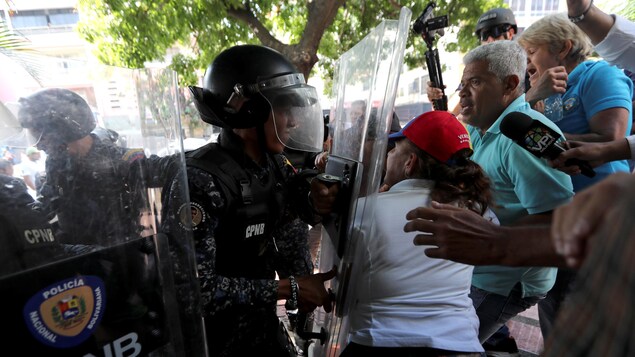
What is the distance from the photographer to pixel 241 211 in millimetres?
1512

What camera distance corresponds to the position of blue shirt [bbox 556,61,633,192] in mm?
2049

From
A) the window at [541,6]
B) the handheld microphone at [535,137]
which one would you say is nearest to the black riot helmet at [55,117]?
the handheld microphone at [535,137]

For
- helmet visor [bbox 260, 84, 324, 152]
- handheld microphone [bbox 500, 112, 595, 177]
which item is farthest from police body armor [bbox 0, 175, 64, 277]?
handheld microphone [bbox 500, 112, 595, 177]

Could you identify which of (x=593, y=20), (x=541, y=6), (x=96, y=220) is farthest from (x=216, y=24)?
(x=541, y=6)

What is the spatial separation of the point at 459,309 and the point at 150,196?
3.78ft

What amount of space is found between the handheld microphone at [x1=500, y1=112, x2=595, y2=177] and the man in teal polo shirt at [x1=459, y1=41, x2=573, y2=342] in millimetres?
118

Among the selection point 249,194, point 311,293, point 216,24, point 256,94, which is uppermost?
point 216,24

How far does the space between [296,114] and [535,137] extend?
3.41ft

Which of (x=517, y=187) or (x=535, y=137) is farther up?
(x=535, y=137)

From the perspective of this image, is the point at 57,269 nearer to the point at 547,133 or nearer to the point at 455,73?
the point at 547,133

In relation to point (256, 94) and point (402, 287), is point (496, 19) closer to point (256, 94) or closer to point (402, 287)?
point (256, 94)

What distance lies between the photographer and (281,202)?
1.75 metres

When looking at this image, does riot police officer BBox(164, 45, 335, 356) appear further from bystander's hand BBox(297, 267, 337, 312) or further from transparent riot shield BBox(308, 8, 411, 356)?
transparent riot shield BBox(308, 8, 411, 356)

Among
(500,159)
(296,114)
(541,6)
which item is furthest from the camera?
(541,6)
